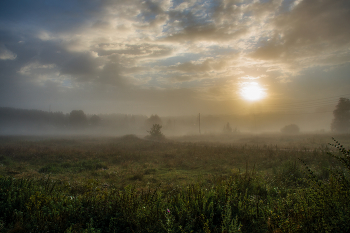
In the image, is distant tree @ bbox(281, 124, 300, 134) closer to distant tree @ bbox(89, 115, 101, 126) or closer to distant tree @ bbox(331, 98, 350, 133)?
distant tree @ bbox(331, 98, 350, 133)

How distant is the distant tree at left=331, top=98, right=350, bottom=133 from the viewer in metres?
59.2

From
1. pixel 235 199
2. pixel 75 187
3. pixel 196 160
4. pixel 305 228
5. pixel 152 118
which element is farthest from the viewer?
pixel 152 118

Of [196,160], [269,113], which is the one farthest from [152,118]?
[269,113]

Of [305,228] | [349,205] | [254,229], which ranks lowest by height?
[254,229]

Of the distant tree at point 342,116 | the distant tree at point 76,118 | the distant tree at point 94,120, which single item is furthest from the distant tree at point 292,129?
the distant tree at point 94,120

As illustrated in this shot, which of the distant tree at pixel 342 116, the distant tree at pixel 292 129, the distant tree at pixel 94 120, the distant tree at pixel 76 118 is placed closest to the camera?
the distant tree at pixel 342 116

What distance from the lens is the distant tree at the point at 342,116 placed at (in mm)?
59250

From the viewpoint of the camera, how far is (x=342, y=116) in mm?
60375

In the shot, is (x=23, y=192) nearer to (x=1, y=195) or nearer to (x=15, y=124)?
(x=1, y=195)

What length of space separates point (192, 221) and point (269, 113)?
16817 centimetres

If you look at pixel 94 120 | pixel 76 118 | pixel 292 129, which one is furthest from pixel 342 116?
pixel 94 120

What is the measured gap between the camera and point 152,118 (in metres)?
104

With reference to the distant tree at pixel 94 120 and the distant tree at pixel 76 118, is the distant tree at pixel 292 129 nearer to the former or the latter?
the distant tree at pixel 76 118

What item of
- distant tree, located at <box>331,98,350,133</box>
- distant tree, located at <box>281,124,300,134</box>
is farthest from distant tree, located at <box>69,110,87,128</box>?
distant tree, located at <box>331,98,350,133</box>
